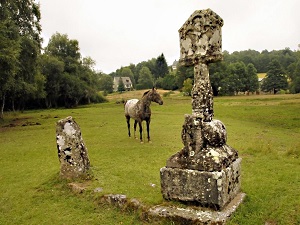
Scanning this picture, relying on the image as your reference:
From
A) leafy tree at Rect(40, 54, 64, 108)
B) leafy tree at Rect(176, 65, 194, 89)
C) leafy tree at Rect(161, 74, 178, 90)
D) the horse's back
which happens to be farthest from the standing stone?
leafy tree at Rect(161, 74, 178, 90)

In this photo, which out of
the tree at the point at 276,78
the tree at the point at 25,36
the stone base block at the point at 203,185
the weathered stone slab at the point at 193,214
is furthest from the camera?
the tree at the point at 276,78

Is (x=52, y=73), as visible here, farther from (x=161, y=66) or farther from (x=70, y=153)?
(x=161, y=66)

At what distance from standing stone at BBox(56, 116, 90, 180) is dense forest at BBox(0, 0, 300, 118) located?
179 inches

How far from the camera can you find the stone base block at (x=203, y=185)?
5.90 meters

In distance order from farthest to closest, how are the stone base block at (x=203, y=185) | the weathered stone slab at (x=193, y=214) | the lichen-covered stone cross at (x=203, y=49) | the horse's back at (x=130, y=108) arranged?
the horse's back at (x=130, y=108) < the lichen-covered stone cross at (x=203, y=49) < the stone base block at (x=203, y=185) < the weathered stone slab at (x=193, y=214)

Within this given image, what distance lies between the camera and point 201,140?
6.30 m

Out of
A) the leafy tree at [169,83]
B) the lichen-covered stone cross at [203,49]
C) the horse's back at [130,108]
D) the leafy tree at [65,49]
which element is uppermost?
the leafy tree at [65,49]

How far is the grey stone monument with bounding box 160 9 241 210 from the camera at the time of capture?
6086 millimetres

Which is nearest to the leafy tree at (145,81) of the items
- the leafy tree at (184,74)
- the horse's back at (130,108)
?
the leafy tree at (184,74)

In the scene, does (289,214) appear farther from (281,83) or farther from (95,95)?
(281,83)

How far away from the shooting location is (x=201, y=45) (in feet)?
20.8

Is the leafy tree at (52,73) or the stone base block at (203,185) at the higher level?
the leafy tree at (52,73)

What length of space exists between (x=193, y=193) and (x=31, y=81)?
1303 inches

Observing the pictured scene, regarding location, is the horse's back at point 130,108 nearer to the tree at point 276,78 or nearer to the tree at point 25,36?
the tree at point 25,36
